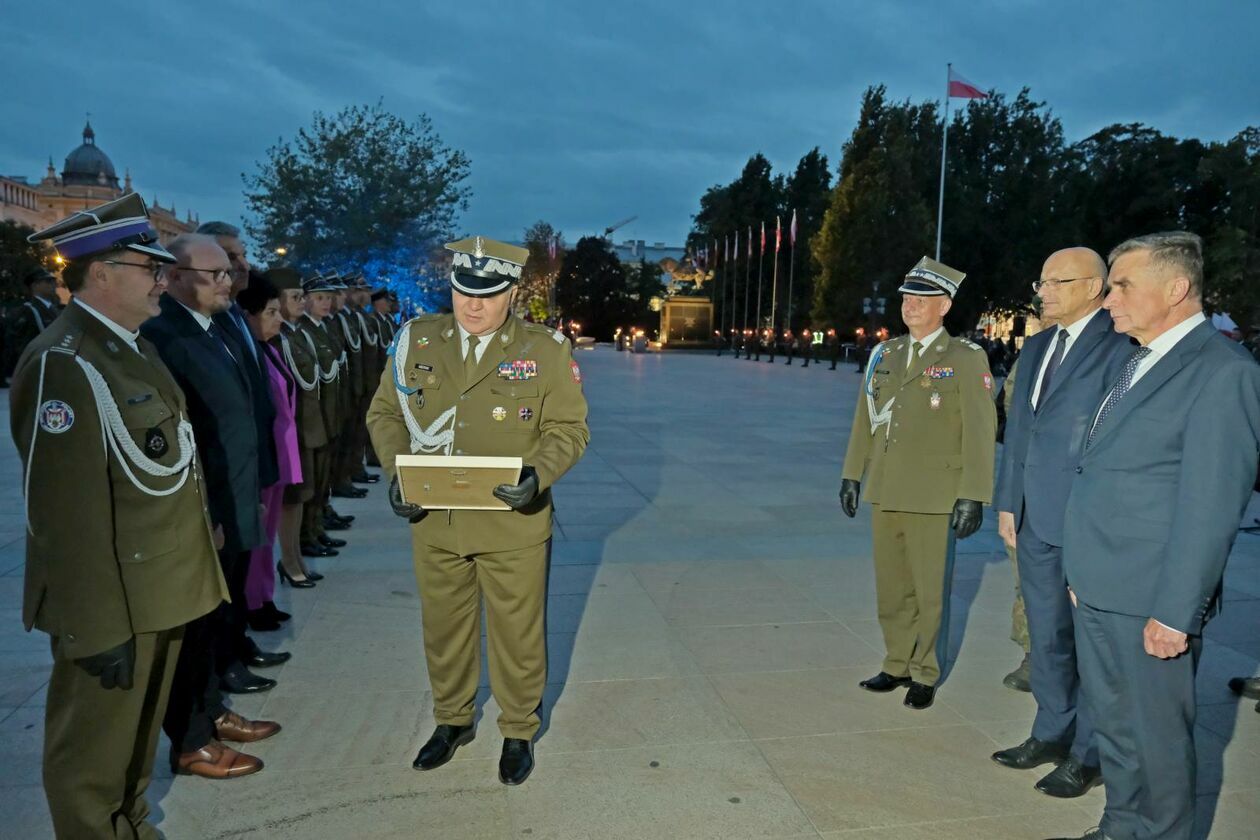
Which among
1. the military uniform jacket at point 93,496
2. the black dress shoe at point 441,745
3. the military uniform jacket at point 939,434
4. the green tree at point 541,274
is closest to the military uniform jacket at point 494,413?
the black dress shoe at point 441,745

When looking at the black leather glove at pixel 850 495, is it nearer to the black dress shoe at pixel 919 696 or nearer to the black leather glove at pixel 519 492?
the black dress shoe at pixel 919 696

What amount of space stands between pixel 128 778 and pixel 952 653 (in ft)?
13.5

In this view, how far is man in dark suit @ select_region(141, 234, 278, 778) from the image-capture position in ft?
11.9

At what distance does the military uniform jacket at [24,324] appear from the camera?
1585cm

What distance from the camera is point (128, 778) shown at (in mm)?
2969

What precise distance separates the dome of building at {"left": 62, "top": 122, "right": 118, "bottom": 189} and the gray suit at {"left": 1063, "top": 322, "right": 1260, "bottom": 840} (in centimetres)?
15152

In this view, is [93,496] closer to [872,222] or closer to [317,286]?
[317,286]

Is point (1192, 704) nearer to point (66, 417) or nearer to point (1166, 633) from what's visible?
point (1166, 633)

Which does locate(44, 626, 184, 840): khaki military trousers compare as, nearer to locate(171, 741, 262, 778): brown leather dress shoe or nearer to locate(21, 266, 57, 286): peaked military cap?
locate(171, 741, 262, 778): brown leather dress shoe

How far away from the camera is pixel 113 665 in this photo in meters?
2.65

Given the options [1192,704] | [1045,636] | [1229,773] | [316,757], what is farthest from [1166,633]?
[316,757]

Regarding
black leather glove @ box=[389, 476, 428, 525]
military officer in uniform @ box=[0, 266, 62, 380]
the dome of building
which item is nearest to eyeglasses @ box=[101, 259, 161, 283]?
black leather glove @ box=[389, 476, 428, 525]

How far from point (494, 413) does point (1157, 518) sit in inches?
92.0

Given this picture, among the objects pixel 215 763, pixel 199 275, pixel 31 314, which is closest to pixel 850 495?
pixel 215 763
